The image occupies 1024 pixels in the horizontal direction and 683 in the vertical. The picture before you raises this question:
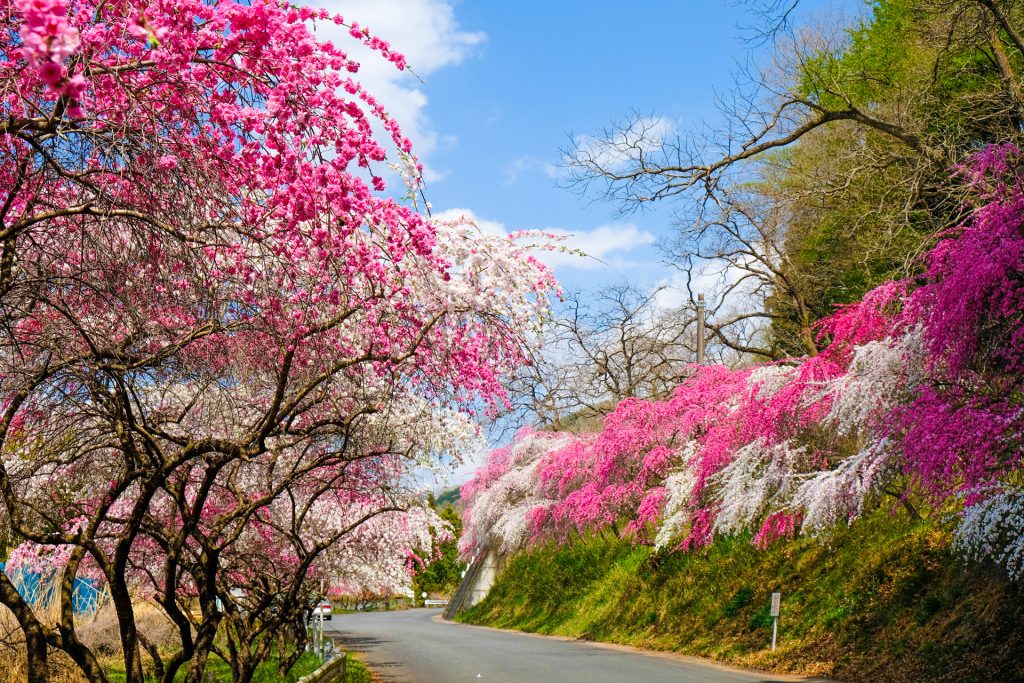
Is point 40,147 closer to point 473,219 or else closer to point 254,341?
point 254,341

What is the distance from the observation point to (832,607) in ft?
61.4

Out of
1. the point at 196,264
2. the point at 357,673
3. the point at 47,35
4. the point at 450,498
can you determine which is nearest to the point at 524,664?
the point at 357,673

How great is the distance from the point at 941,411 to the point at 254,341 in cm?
822

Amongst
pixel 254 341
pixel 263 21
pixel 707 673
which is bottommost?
pixel 707 673

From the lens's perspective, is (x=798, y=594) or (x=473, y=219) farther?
(x=798, y=594)

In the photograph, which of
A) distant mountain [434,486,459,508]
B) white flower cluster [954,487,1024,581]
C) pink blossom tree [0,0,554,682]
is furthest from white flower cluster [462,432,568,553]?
pink blossom tree [0,0,554,682]

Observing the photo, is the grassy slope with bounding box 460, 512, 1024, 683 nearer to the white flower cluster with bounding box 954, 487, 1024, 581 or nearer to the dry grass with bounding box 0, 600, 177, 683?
the white flower cluster with bounding box 954, 487, 1024, 581

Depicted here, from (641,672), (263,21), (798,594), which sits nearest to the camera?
(263,21)

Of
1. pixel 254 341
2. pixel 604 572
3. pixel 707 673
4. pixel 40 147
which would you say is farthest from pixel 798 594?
pixel 40 147

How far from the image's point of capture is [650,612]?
86.5 feet

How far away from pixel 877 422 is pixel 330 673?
892cm

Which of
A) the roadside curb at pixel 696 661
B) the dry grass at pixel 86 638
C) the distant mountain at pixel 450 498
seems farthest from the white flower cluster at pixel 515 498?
the dry grass at pixel 86 638

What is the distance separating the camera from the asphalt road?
52.1 ft

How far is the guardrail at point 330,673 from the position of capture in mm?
12345
